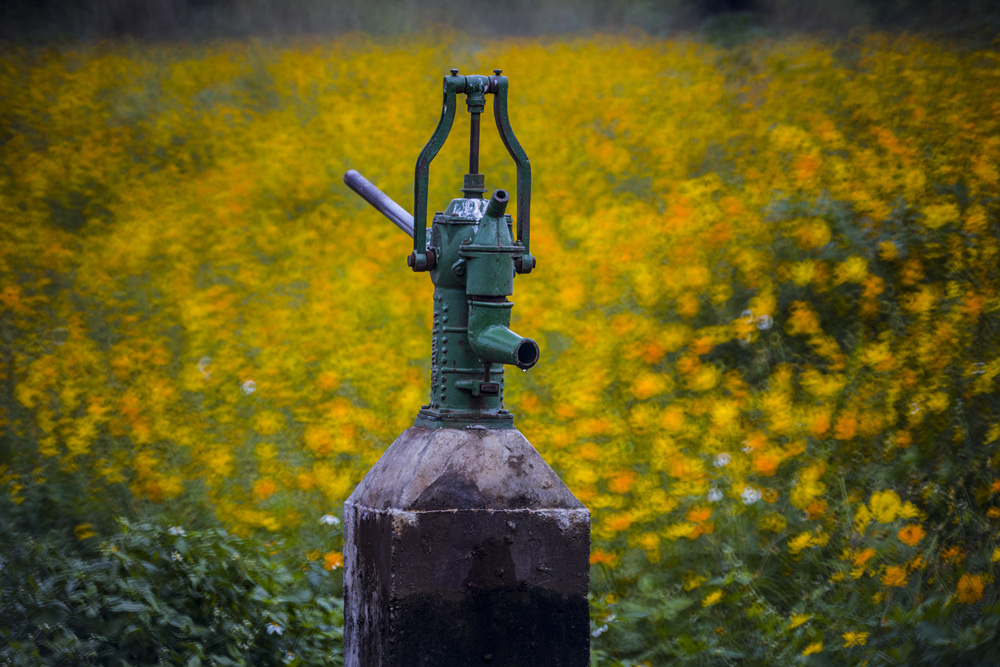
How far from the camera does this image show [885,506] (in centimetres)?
321

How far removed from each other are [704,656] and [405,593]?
146cm

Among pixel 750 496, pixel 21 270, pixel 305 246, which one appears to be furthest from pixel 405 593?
pixel 21 270

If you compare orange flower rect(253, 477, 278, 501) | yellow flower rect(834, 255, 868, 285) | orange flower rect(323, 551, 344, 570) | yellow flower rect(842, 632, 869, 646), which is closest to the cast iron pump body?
orange flower rect(323, 551, 344, 570)

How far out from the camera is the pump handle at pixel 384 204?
225cm

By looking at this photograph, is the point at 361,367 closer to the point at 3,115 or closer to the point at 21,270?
the point at 21,270

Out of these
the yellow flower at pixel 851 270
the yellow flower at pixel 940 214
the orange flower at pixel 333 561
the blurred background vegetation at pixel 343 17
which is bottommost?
the orange flower at pixel 333 561

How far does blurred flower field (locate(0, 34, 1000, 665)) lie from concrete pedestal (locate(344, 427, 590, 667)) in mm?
1179

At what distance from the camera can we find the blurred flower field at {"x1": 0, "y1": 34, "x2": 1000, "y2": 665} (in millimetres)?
3311

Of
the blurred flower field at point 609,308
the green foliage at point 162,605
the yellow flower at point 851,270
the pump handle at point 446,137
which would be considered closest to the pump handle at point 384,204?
the pump handle at point 446,137

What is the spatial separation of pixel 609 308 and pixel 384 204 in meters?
2.00

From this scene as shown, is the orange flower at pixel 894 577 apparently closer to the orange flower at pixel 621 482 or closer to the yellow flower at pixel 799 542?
the yellow flower at pixel 799 542

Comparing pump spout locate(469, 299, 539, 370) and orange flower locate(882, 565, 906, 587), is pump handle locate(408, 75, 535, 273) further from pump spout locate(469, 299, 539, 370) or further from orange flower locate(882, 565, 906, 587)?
orange flower locate(882, 565, 906, 587)

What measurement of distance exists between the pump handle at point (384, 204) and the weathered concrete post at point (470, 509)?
219 millimetres

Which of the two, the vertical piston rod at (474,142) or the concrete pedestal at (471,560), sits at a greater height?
the vertical piston rod at (474,142)
